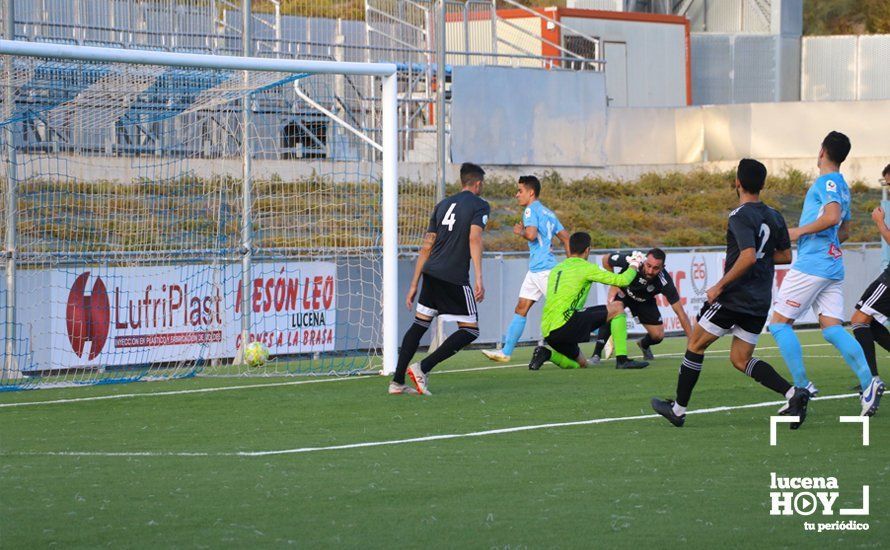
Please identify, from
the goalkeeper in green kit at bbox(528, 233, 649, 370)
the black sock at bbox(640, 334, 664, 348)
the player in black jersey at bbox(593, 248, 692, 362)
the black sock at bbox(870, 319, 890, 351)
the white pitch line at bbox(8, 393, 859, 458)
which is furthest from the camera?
the black sock at bbox(640, 334, 664, 348)

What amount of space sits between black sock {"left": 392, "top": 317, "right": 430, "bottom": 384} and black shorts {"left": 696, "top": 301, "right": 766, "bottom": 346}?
9.99 ft

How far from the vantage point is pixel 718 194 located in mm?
34594

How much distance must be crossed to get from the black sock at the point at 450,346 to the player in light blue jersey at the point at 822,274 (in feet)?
9.20

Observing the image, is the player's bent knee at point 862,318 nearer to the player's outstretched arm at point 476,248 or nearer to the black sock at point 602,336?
the player's outstretched arm at point 476,248

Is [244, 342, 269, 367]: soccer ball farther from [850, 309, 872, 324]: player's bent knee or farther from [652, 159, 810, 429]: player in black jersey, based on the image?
[850, 309, 872, 324]: player's bent knee

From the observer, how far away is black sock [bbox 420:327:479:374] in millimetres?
11750

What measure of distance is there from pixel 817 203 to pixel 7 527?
6599 mm

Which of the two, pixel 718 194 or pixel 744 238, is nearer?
pixel 744 238

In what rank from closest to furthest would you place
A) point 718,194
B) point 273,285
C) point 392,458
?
point 392,458 → point 273,285 → point 718,194

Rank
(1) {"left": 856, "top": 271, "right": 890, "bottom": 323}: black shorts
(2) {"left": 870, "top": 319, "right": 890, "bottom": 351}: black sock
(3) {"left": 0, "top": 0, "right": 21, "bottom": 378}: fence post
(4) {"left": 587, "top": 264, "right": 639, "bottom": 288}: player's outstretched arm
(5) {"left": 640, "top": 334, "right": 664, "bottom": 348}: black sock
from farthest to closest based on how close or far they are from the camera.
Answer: (5) {"left": 640, "top": 334, "right": 664, "bottom": 348}: black sock < (3) {"left": 0, "top": 0, "right": 21, "bottom": 378}: fence post < (4) {"left": 587, "top": 264, "right": 639, "bottom": 288}: player's outstretched arm < (2) {"left": 870, "top": 319, "right": 890, "bottom": 351}: black sock < (1) {"left": 856, "top": 271, "right": 890, "bottom": 323}: black shorts

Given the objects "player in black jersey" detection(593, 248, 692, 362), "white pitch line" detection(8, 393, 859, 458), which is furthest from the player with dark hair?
"player in black jersey" detection(593, 248, 692, 362)

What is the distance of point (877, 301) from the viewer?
11.5 m

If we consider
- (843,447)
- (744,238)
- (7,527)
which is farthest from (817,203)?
(7,527)

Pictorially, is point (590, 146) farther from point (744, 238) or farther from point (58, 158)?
point (744, 238)
